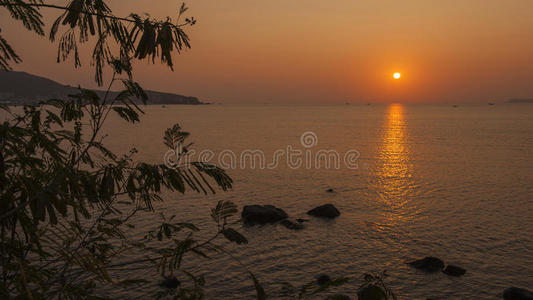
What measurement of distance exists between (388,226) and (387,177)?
17.8m

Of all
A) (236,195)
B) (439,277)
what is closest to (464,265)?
(439,277)

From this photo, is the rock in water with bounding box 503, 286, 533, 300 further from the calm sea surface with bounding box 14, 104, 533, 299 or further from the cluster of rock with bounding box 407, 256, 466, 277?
the cluster of rock with bounding box 407, 256, 466, 277

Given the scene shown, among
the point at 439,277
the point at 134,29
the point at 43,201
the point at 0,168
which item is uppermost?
the point at 134,29

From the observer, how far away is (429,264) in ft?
56.9

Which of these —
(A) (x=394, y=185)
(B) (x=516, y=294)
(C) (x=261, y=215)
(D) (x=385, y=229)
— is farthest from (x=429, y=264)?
(A) (x=394, y=185)

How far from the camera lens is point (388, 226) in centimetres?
2378

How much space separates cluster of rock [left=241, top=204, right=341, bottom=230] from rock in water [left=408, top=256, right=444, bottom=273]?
767cm

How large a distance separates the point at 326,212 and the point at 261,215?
472 centimetres

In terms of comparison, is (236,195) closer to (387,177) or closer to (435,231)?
(435,231)

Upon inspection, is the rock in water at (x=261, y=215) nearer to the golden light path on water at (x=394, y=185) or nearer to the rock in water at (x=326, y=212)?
the rock in water at (x=326, y=212)

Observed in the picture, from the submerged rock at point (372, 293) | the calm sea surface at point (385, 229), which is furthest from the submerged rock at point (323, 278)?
the submerged rock at point (372, 293)

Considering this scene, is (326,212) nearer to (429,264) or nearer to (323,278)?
(429,264)

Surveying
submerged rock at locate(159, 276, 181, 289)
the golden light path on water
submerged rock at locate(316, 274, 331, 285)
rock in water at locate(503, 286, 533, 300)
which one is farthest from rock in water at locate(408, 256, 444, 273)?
submerged rock at locate(159, 276, 181, 289)

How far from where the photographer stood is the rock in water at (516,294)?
1391 cm
